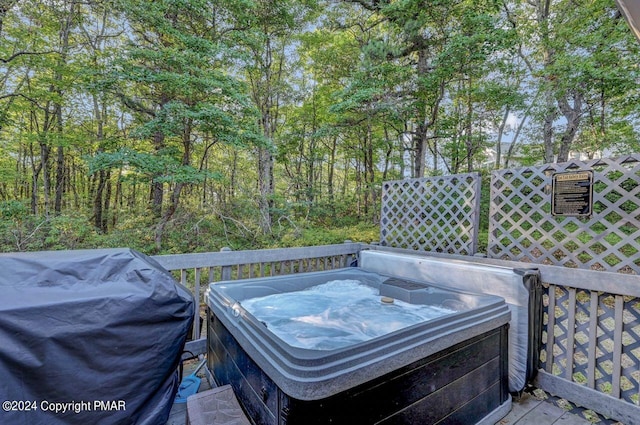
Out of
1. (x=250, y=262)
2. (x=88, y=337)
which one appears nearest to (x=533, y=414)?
(x=250, y=262)

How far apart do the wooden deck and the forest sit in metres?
3.87

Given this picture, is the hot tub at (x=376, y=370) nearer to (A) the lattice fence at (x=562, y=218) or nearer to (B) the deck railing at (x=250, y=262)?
(B) the deck railing at (x=250, y=262)

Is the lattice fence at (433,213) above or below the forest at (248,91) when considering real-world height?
below

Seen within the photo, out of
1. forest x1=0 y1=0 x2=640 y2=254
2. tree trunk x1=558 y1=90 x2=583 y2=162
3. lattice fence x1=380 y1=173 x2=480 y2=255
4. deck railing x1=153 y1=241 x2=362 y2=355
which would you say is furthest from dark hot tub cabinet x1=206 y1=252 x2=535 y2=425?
tree trunk x1=558 y1=90 x2=583 y2=162

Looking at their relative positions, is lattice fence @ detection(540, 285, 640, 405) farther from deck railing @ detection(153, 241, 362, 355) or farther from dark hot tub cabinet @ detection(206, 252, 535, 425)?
deck railing @ detection(153, 241, 362, 355)

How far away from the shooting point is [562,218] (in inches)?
95.9

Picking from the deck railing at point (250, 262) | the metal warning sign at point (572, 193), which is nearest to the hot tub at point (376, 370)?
the deck railing at point (250, 262)

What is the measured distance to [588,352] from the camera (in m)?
1.92

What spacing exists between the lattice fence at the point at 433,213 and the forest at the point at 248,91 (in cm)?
230

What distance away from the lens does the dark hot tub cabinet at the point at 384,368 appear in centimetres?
108

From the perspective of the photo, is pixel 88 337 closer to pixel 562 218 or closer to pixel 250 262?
pixel 250 262

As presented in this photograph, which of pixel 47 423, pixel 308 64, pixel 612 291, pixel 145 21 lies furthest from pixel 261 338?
pixel 308 64

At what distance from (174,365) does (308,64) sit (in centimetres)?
829
